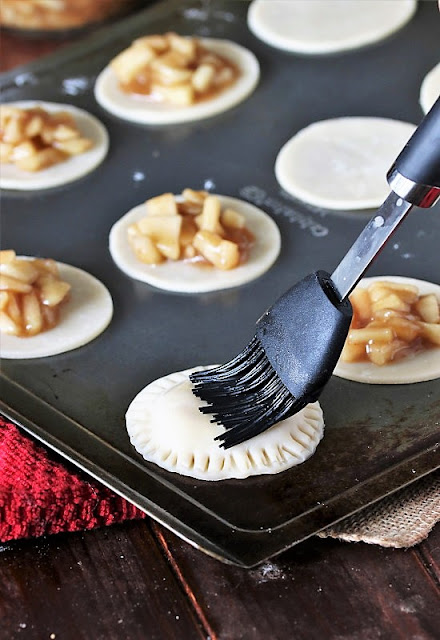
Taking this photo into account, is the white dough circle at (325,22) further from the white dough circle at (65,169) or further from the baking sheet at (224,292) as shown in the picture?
the white dough circle at (65,169)

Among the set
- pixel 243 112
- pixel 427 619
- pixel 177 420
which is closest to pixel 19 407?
pixel 177 420

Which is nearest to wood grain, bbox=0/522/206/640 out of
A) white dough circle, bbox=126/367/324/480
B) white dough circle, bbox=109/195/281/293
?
white dough circle, bbox=126/367/324/480

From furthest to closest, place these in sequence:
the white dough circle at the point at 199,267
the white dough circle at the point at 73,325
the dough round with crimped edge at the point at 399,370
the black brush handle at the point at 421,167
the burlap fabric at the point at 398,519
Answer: the white dough circle at the point at 199,267, the white dough circle at the point at 73,325, the dough round with crimped edge at the point at 399,370, the burlap fabric at the point at 398,519, the black brush handle at the point at 421,167

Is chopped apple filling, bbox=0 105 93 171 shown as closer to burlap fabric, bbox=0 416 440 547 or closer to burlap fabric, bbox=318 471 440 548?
burlap fabric, bbox=0 416 440 547

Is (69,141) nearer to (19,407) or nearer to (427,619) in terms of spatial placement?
(19,407)

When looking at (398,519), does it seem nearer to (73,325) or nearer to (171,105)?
(73,325)

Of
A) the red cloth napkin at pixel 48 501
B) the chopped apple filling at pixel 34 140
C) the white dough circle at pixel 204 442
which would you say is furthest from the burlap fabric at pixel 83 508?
the chopped apple filling at pixel 34 140
